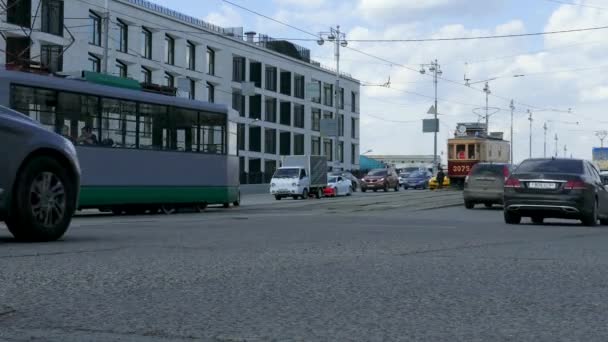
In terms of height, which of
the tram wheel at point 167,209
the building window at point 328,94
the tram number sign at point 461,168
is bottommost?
the tram wheel at point 167,209

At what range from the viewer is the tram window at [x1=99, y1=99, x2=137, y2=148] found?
22391 mm

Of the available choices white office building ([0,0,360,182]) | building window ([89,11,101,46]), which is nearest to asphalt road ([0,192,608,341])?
white office building ([0,0,360,182])

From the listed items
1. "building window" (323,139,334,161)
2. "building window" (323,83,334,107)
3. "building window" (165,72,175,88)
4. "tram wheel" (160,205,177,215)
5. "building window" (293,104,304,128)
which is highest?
"building window" (323,83,334,107)

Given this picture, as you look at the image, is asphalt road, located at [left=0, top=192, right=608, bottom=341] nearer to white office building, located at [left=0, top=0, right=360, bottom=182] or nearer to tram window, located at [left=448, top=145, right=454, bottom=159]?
white office building, located at [left=0, top=0, right=360, bottom=182]

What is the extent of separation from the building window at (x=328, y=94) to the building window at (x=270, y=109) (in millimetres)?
10343

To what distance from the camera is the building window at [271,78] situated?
7444 centimetres

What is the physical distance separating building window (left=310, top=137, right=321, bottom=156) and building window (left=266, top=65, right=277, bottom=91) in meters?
8.81

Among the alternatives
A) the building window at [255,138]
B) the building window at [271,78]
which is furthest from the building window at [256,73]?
the building window at [255,138]

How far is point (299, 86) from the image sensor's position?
262ft

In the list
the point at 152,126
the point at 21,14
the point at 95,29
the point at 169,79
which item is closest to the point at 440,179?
the point at 169,79

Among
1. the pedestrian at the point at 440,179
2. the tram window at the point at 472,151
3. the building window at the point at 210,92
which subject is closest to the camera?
the tram window at the point at 472,151

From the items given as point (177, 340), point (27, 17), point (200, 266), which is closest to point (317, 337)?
point (177, 340)

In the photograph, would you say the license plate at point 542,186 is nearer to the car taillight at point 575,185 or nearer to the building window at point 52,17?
the car taillight at point 575,185

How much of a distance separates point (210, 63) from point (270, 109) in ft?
35.1
